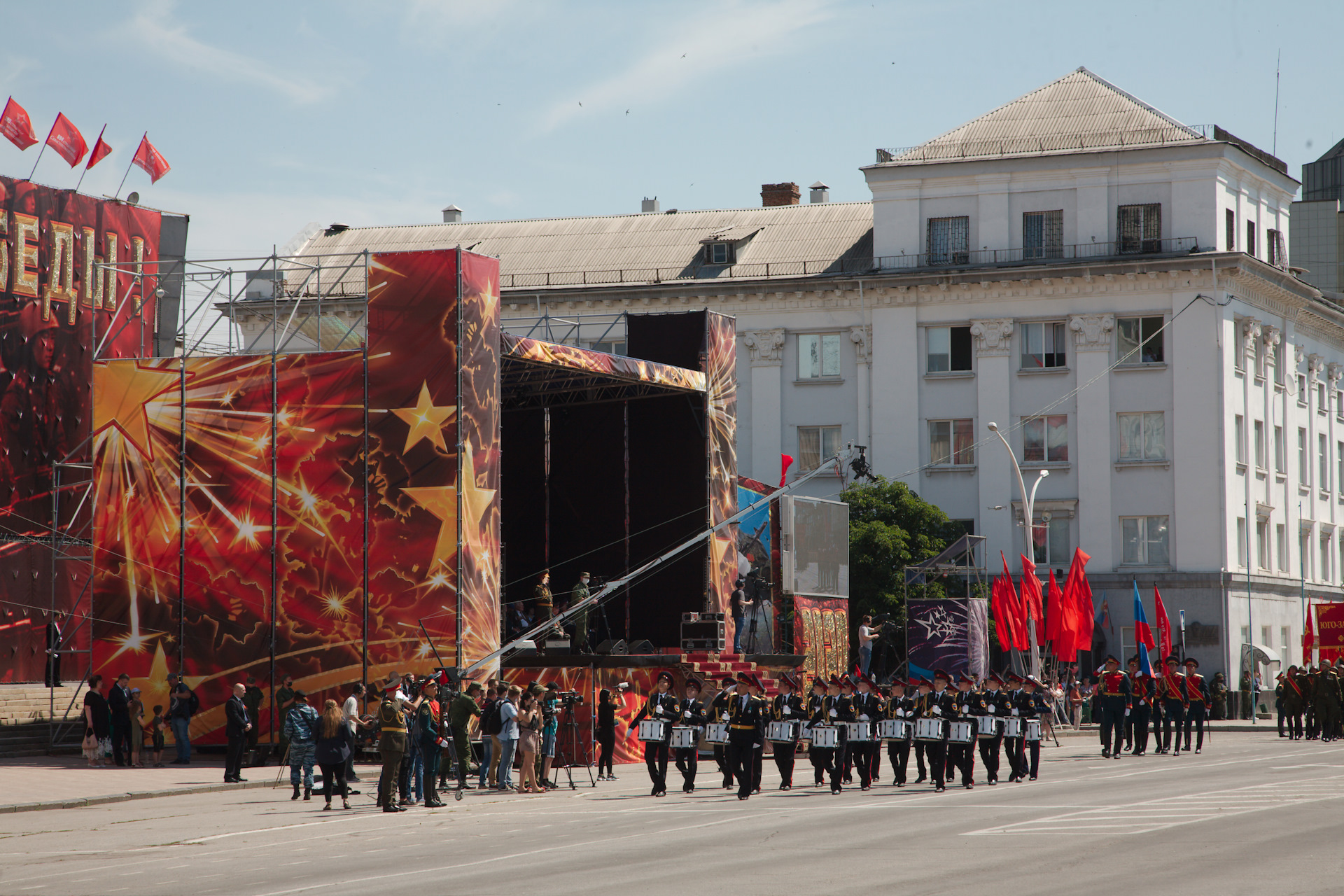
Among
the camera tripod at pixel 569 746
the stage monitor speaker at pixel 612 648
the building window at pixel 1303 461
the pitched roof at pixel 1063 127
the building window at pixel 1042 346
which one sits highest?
the pitched roof at pixel 1063 127

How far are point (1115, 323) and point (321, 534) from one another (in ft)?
127

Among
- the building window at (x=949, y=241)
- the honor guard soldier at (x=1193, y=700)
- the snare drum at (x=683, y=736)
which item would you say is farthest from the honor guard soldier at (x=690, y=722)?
the building window at (x=949, y=241)

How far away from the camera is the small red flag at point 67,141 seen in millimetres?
41344

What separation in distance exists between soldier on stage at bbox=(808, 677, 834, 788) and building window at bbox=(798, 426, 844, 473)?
39.9 meters

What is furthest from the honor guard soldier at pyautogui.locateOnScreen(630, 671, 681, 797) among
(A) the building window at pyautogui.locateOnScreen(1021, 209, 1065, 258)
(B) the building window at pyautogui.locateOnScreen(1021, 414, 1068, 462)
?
(A) the building window at pyautogui.locateOnScreen(1021, 209, 1065, 258)

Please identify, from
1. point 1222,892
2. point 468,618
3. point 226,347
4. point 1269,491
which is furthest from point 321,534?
point 1269,491

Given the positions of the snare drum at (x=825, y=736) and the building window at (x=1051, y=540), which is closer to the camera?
the snare drum at (x=825, y=736)

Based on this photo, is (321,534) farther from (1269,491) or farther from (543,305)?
(1269,491)

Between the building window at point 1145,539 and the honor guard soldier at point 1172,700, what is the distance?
28.1 metres

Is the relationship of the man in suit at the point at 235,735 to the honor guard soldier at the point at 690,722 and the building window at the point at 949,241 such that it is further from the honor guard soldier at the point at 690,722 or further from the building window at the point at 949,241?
the building window at the point at 949,241

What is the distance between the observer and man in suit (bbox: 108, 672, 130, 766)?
3156 centimetres

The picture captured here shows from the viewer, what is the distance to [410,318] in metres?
33.2

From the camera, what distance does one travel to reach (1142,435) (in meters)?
62.5

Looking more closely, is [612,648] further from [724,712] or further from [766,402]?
[766,402]
